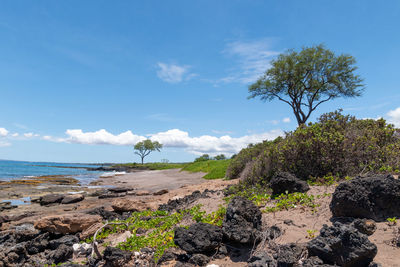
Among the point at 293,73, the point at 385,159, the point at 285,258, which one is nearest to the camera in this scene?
the point at 285,258

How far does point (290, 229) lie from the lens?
5.39 meters

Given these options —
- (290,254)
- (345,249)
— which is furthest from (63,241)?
(345,249)

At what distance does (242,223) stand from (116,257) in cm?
275

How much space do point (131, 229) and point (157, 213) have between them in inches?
60.3

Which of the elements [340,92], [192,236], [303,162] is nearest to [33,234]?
[192,236]

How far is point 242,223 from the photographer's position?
17.3 feet

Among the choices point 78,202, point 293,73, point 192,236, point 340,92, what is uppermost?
point 293,73

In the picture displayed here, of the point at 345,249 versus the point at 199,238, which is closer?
the point at 345,249

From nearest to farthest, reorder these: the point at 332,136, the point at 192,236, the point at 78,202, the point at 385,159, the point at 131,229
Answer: the point at 192,236, the point at 131,229, the point at 385,159, the point at 332,136, the point at 78,202

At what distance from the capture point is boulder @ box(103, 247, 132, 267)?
16.8ft

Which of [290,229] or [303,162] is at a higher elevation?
[303,162]

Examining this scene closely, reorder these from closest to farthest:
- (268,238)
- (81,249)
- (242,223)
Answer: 1. (268,238)
2. (242,223)
3. (81,249)

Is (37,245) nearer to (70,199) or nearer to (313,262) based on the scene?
(313,262)

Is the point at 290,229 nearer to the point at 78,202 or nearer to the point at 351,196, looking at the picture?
the point at 351,196
